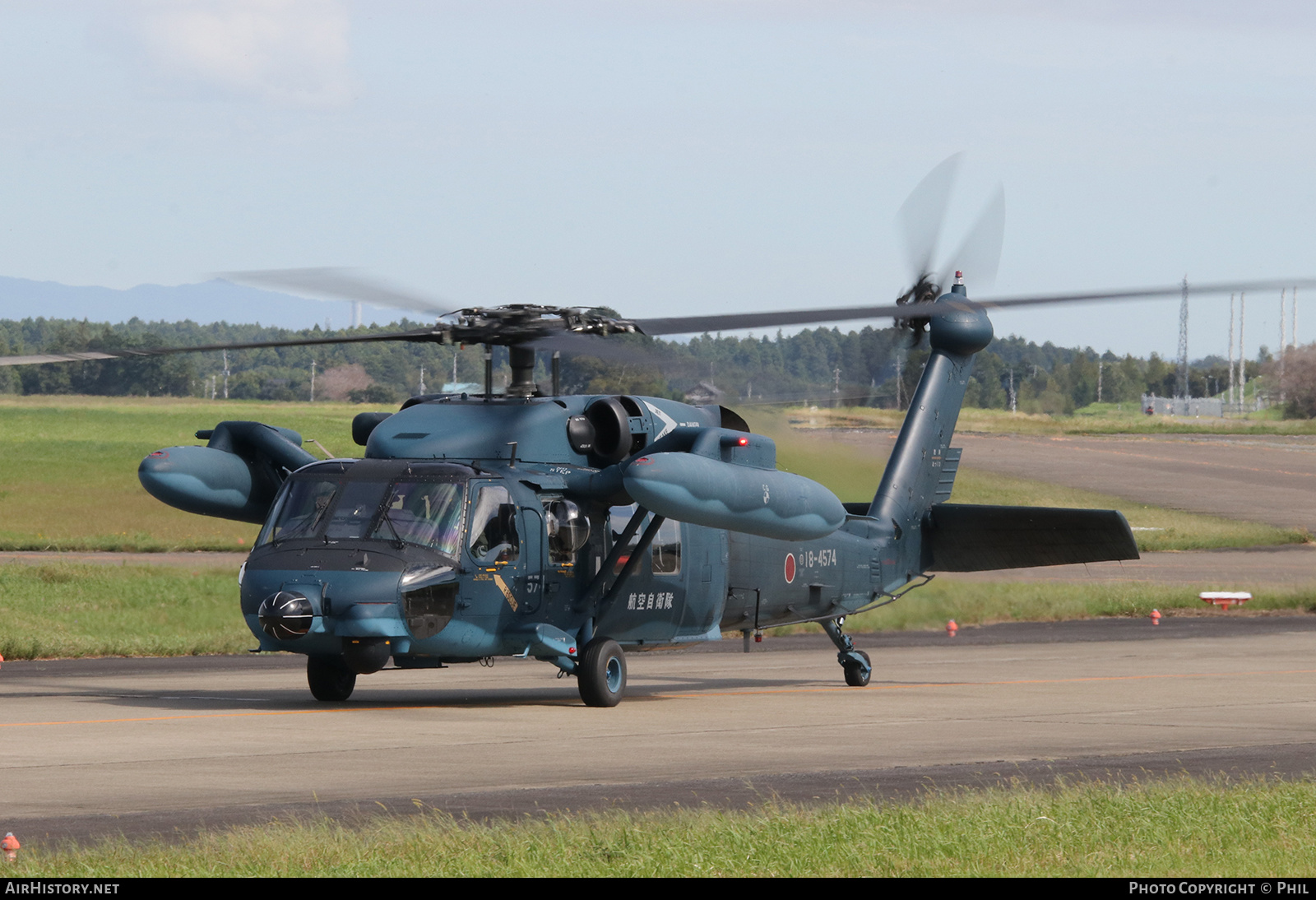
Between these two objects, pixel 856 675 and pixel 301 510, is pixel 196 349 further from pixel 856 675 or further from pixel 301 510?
pixel 856 675

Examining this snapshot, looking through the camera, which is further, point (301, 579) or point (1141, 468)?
point (1141, 468)

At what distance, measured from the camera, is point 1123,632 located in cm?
3316

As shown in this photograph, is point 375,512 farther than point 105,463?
No

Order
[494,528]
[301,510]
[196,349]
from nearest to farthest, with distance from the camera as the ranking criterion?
[196,349], [301,510], [494,528]

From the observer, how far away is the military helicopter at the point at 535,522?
17.0m

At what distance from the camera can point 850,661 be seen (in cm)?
2306

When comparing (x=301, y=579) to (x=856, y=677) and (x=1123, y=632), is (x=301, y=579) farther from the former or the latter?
(x=1123, y=632)

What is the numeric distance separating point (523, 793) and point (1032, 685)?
40.5 feet


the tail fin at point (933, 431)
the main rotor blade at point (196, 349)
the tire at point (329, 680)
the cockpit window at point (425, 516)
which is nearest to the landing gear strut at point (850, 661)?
the tail fin at point (933, 431)

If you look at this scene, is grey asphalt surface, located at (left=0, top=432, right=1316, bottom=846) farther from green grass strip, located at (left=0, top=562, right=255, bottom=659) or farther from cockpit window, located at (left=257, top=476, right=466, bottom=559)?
cockpit window, located at (left=257, top=476, right=466, bottom=559)

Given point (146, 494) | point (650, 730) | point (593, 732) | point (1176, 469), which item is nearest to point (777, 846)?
point (593, 732)

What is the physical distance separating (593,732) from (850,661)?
729cm

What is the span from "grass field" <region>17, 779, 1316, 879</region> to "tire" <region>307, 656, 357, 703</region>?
852 centimetres
